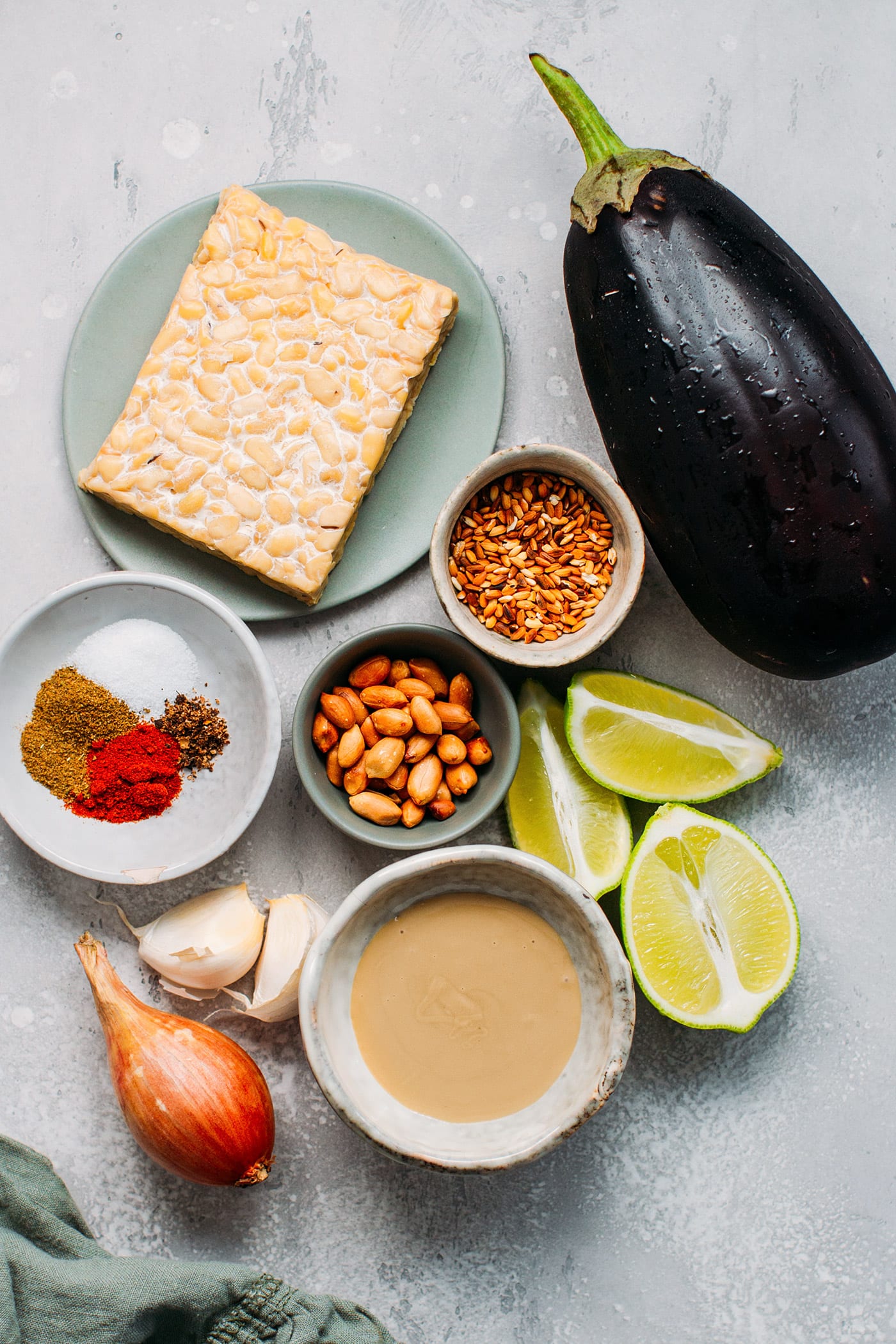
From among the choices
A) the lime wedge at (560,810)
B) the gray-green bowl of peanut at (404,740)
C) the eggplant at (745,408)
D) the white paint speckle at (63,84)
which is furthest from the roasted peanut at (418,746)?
the white paint speckle at (63,84)

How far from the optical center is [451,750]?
A: 4.05 ft

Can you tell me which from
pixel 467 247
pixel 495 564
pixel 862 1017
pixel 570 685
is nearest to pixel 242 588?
pixel 495 564

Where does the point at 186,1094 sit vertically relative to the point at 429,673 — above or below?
below

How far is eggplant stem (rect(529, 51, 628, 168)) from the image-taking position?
1215 mm

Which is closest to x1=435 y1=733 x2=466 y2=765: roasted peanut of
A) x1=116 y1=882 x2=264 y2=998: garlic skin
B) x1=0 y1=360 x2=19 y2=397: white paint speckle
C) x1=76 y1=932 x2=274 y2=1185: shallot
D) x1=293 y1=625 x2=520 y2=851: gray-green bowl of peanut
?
x1=293 y1=625 x2=520 y2=851: gray-green bowl of peanut

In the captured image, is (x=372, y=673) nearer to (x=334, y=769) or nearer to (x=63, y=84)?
(x=334, y=769)

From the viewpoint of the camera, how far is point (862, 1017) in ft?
4.34

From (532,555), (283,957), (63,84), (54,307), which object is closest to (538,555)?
(532,555)

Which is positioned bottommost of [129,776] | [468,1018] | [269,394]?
[468,1018]

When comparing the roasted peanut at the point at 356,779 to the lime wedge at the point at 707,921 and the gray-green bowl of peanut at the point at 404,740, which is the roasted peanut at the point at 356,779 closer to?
the gray-green bowl of peanut at the point at 404,740

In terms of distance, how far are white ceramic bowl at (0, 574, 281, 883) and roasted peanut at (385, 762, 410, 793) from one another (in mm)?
155

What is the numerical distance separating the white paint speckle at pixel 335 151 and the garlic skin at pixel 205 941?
1.04 m

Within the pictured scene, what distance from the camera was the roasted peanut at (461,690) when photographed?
1.26 metres

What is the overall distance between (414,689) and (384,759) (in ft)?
0.34
